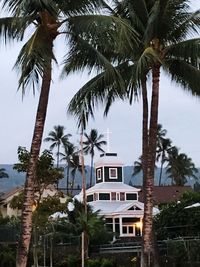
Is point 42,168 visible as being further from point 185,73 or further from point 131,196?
point 131,196

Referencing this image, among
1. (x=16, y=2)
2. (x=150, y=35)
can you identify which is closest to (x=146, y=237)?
(x=150, y=35)

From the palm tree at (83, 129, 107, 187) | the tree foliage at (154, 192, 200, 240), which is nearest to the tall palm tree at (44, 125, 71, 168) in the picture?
the palm tree at (83, 129, 107, 187)

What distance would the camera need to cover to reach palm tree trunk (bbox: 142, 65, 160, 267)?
19594 mm

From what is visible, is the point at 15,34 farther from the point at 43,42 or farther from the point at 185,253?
the point at 185,253

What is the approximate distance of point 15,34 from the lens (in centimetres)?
1678

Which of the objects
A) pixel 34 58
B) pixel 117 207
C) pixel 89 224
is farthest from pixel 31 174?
pixel 117 207

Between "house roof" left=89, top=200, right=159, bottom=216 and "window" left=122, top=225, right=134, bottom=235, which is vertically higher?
"house roof" left=89, top=200, right=159, bottom=216

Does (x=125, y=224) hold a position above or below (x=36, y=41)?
below

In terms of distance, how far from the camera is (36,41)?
16156mm

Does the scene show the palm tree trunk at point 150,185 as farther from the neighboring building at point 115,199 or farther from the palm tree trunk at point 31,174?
the neighboring building at point 115,199

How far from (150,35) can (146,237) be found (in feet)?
23.1

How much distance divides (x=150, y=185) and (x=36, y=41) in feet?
22.8

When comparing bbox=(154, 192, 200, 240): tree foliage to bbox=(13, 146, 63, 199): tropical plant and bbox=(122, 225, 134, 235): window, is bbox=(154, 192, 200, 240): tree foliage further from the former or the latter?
bbox=(122, 225, 134, 235): window

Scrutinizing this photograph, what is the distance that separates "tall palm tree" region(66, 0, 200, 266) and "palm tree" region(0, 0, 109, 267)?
2.72m
